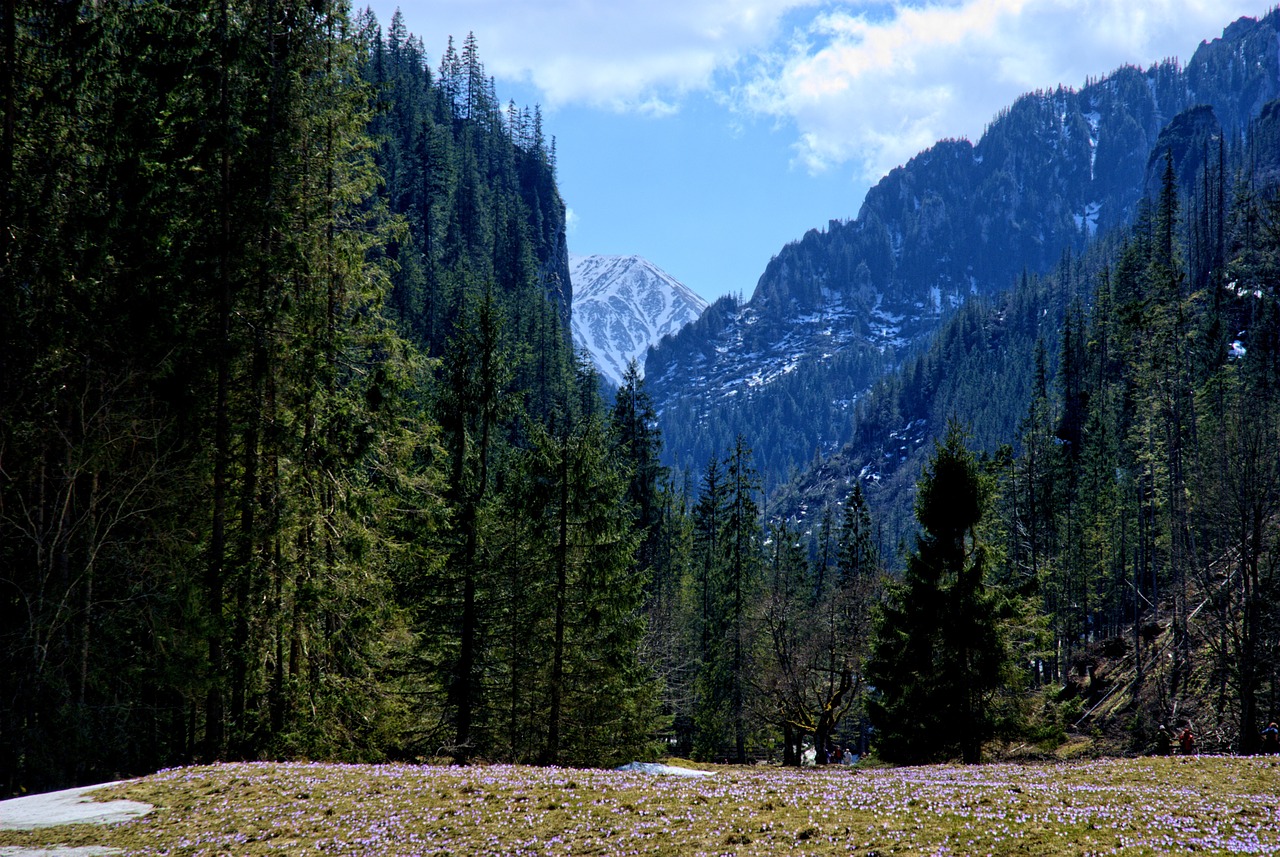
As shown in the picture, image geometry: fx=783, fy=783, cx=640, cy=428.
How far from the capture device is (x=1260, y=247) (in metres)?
80.4

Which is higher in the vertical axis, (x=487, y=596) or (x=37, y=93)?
(x=37, y=93)

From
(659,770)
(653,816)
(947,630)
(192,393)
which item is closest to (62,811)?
(192,393)

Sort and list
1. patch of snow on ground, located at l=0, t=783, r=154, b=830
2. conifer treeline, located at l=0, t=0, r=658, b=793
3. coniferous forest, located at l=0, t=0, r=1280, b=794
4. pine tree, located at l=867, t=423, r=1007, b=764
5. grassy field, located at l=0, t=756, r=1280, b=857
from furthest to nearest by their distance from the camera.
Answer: pine tree, located at l=867, t=423, r=1007, b=764
coniferous forest, located at l=0, t=0, r=1280, b=794
conifer treeline, located at l=0, t=0, r=658, b=793
patch of snow on ground, located at l=0, t=783, r=154, b=830
grassy field, located at l=0, t=756, r=1280, b=857

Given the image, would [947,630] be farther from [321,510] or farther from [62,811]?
[62,811]

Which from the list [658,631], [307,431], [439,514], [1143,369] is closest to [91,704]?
[307,431]

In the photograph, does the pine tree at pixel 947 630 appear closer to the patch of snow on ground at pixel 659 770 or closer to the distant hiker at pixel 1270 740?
the distant hiker at pixel 1270 740

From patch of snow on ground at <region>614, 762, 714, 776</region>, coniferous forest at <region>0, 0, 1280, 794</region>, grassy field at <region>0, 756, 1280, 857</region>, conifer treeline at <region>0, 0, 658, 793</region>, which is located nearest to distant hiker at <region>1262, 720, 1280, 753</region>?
coniferous forest at <region>0, 0, 1280, 794</region>

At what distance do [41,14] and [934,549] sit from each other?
90.6 ft

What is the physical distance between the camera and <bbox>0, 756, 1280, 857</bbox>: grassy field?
9703 mm

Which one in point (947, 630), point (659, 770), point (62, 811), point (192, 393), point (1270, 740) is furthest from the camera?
point (947, 630)

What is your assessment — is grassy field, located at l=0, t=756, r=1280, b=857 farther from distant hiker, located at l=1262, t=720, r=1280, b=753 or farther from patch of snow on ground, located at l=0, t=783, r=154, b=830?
distant hiker, located at l=1262, t=720, r=1280, b=753

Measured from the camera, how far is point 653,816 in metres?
11.2

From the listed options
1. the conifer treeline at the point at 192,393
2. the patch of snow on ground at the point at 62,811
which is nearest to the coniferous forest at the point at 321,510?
the conifer treeline at the point at 192,393

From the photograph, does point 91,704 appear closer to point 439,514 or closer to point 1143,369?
point 439,514
